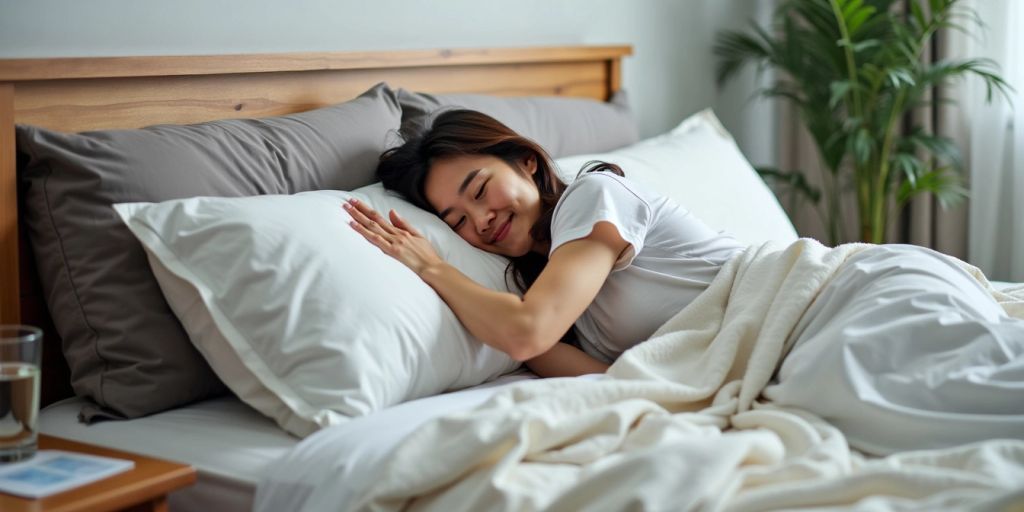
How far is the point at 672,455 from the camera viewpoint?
45.8 inches

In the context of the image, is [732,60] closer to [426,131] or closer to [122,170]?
[426,131]

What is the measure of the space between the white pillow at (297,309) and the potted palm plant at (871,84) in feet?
6.15

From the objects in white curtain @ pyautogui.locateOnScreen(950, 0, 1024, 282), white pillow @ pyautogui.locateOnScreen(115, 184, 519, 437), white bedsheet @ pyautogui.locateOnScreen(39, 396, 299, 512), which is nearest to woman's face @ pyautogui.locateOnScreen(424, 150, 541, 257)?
white pillow @ pyautogui.locateOnScreen(115, 184, 519, 437)

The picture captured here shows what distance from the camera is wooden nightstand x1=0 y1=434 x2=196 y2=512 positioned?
1230 millimetres

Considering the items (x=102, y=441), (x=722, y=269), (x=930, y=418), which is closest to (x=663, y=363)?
(x=722, y=269)

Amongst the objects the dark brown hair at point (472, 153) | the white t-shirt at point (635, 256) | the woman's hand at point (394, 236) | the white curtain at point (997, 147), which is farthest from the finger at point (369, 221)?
the white curtain at point (997, 147)

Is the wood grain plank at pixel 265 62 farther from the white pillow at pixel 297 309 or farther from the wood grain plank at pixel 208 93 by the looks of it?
the white pillow at pixel 297 309

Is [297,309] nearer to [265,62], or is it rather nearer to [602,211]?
[602,211]

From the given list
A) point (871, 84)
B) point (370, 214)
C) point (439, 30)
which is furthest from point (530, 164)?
point (871, 84)

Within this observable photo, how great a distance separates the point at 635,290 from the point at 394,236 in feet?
1.31

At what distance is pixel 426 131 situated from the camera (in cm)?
194

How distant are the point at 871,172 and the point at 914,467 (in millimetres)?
2307

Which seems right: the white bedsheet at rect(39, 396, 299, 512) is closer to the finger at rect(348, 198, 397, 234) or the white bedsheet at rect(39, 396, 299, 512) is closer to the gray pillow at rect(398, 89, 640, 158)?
the finger at rect(348, 198, 397, 234)

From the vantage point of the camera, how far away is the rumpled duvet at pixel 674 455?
1.15 metres
